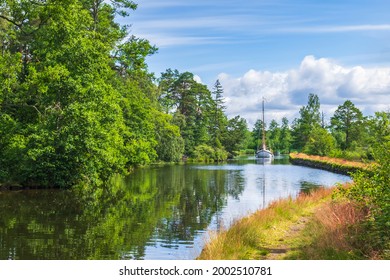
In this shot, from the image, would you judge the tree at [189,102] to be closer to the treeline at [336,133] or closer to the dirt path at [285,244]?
the treeline at [336,133]

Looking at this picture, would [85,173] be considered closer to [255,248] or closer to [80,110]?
[80,110]

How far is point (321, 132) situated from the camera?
89.7 meters

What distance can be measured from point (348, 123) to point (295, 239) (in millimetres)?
82979

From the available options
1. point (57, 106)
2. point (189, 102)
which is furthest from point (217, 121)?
point (57, 106)

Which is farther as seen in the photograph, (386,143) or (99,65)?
(99,65)

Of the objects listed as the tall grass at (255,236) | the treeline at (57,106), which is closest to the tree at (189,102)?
the treeline at (57,106)

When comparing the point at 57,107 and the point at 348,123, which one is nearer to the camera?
the point at 57,107

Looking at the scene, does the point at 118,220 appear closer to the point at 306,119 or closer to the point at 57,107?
the point at 57,107

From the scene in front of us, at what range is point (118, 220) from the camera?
1958 centimetres

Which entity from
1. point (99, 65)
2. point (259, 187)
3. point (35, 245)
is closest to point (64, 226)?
point (35, 245)

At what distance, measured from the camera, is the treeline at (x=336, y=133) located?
41.6 feet

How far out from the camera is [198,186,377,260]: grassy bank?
1052cm

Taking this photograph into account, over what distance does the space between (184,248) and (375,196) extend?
20.7ft

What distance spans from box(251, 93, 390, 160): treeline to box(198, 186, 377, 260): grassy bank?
1.85m
